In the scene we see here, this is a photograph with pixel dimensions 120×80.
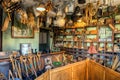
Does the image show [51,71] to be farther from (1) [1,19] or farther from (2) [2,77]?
(1) [1,19]

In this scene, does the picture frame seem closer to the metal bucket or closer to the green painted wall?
the green painted wall

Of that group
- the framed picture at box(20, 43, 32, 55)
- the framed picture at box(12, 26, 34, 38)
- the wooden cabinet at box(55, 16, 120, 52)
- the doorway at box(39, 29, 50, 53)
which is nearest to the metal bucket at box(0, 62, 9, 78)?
the framed picture at box(20, 43, 32, 55)

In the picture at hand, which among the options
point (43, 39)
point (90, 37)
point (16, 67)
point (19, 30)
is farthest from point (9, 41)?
point (90, 37)

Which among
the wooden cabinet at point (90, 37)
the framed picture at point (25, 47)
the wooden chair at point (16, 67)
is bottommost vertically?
the wooden chair at point (16, 67)

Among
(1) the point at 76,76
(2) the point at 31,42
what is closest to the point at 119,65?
(1) the point at 76,76

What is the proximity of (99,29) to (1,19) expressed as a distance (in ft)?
12.0

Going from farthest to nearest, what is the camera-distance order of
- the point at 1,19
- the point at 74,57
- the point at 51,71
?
the point at 74,57
the point at 1,19
the point at 51,71

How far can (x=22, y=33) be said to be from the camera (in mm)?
4883

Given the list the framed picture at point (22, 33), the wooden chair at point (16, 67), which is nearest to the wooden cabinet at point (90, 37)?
the framed picture at point (22, 33)

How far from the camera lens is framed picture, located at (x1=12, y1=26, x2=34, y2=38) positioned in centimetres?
463

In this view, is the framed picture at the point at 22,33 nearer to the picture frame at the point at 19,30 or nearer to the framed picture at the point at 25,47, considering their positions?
the picture frame at the point at 19,30

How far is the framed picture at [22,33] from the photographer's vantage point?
15.2 feet

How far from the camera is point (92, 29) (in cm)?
564

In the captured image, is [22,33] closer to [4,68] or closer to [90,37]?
[4,68]
